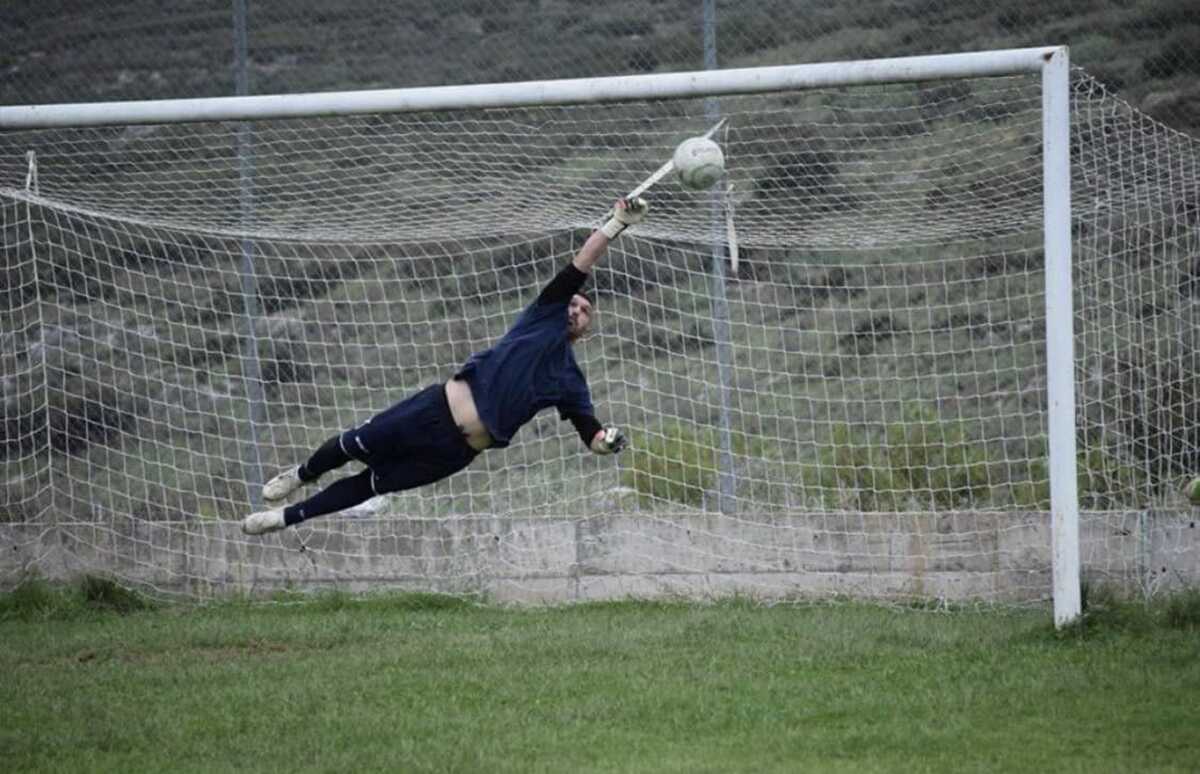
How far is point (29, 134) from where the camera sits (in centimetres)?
1341

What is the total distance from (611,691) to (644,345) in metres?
4.70

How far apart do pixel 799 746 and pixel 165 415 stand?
7.86m

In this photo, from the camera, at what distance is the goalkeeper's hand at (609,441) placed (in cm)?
937

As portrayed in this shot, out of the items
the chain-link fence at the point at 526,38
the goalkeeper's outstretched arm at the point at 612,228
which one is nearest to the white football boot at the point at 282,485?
the goalkeeper's outstretched arm at the point at 612,228

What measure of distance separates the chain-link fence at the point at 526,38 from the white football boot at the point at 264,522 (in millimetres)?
4331

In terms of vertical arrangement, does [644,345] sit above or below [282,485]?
above

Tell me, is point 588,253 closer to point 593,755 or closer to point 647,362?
point 593,755

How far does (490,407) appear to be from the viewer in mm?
9359

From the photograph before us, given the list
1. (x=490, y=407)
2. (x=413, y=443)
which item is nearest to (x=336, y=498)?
(x=413, y=443)

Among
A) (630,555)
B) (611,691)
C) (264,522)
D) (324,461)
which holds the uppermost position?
(324,461)

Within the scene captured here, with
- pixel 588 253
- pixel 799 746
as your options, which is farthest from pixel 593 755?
pixel 588 253

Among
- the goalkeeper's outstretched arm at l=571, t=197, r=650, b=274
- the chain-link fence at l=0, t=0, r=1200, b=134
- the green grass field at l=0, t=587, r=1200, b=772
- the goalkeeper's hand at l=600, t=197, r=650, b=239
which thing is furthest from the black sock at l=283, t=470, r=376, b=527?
the chain-link fence at l=0, t=0, r=1200, b=134

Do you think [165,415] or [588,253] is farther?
[165,415]

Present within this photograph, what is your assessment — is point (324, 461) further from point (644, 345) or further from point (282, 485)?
point (644, 345)
